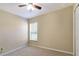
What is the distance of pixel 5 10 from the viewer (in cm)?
160

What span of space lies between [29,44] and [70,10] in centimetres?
108

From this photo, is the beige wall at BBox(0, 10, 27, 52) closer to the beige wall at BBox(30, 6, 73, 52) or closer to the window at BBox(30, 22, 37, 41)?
the window at BBox(30, 22, 37, 41)

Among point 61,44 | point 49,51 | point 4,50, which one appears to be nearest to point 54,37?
point 61,44

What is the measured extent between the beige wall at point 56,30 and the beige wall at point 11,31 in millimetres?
232

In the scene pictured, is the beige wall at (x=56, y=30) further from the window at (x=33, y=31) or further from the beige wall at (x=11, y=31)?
the beige wall at (x=11, y=31)

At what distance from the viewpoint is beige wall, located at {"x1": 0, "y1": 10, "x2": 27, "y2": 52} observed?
5.45ft

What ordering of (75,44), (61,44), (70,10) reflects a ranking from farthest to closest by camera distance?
(61,44) → (70,10) → (75,44)

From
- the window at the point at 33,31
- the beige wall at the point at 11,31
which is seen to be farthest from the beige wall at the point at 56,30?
the beige wall at the point at 11,31

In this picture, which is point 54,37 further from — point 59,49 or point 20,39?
point 20,39

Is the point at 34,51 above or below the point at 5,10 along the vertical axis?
below

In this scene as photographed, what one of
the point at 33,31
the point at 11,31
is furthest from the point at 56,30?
the point at 11,31

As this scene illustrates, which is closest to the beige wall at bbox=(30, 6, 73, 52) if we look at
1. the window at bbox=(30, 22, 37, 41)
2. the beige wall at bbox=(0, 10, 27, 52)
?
the window at bbox=(30, 22, 37, 41)

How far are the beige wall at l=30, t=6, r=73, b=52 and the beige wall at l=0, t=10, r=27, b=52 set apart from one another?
0.23 metres

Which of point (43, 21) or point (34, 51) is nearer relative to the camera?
point (34, 51)
